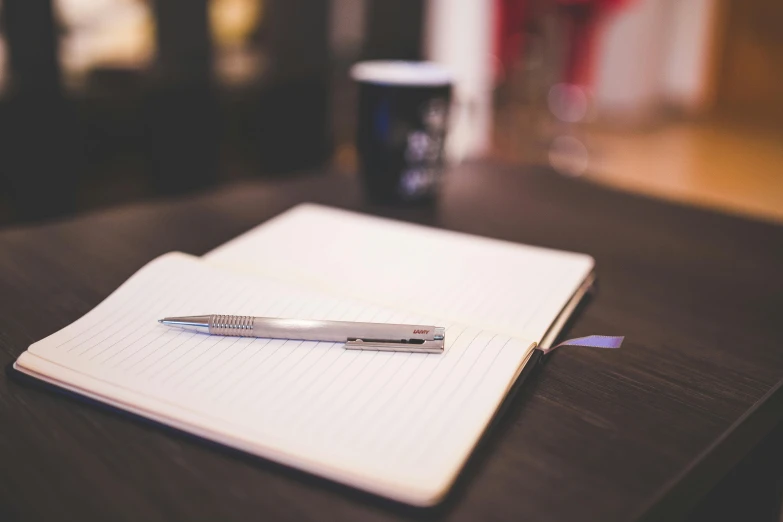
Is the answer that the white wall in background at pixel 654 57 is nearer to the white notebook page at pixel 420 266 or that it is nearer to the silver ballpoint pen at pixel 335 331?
the white notebook page at pixel 420 266

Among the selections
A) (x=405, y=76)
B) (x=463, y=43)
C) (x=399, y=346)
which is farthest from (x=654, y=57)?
(x=399, y=346)

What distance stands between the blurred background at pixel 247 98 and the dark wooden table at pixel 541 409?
0.92ft

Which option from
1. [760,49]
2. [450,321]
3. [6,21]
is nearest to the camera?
[450,321]

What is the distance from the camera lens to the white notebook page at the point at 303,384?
32cm

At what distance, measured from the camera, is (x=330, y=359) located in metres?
0.39

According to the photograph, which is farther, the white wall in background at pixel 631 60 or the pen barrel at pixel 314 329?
the white wall in background at pixel 631 60

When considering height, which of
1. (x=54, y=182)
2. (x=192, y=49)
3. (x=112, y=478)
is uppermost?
(x=192, y=49)

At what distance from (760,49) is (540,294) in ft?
15.9

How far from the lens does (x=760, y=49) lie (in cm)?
448

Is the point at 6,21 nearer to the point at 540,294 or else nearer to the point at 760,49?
the point at 540,294

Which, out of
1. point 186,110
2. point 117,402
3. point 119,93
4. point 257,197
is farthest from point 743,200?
point 117,402

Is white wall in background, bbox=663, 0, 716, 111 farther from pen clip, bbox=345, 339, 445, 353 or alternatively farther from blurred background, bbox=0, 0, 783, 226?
pen clip, bbox=345, 339, 445, 353

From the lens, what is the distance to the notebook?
1.06 ft

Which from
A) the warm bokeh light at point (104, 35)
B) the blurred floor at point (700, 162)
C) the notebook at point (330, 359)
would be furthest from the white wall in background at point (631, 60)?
the notebook at point (330, 359)
